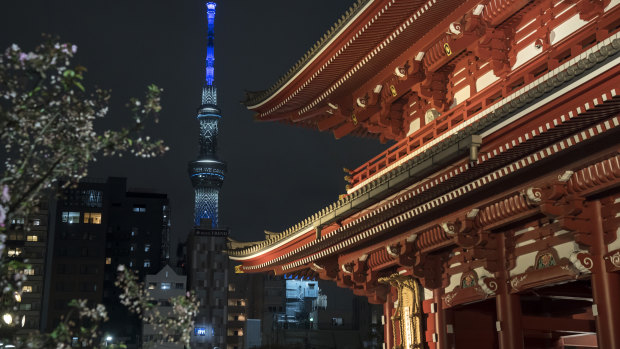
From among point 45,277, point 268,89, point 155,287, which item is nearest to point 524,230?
point 268,89

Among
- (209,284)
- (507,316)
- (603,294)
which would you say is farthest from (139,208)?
(603,294)

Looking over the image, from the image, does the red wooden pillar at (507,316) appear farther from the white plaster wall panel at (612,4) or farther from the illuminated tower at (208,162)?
the illuminated tower at (208,162)

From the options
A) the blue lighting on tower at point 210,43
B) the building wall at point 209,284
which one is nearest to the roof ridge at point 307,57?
the building wall at point 209,284

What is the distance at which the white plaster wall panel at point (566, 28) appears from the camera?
50.8 ft

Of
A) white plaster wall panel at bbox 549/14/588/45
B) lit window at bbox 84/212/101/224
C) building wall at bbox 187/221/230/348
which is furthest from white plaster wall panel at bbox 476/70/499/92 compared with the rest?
lit window at bbox 84/212/101/224

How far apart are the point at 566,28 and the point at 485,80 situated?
121 inches

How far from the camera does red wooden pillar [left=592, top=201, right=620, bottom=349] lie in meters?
13.2

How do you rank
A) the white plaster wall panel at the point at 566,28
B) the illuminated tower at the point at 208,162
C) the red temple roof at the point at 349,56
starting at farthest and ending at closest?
the illuminated tower at the point at 208,162
the red temple roof at the point at 349,56
the white plaster wall panel at the point at 566,28

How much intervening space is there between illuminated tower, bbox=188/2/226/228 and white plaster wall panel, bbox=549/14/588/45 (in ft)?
451

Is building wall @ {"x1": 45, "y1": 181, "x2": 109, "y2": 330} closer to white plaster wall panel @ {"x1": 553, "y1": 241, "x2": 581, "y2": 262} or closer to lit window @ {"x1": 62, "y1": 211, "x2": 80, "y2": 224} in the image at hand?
lit window @ {"x1": 62, "y1": 211, "x2": 80, "y2": 224}

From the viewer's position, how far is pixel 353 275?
21969 millimetres

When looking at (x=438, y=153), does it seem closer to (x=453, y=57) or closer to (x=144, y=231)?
(x=453, y=57)

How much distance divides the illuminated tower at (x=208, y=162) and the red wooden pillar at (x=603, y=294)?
457ft

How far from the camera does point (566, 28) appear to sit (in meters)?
15.8
